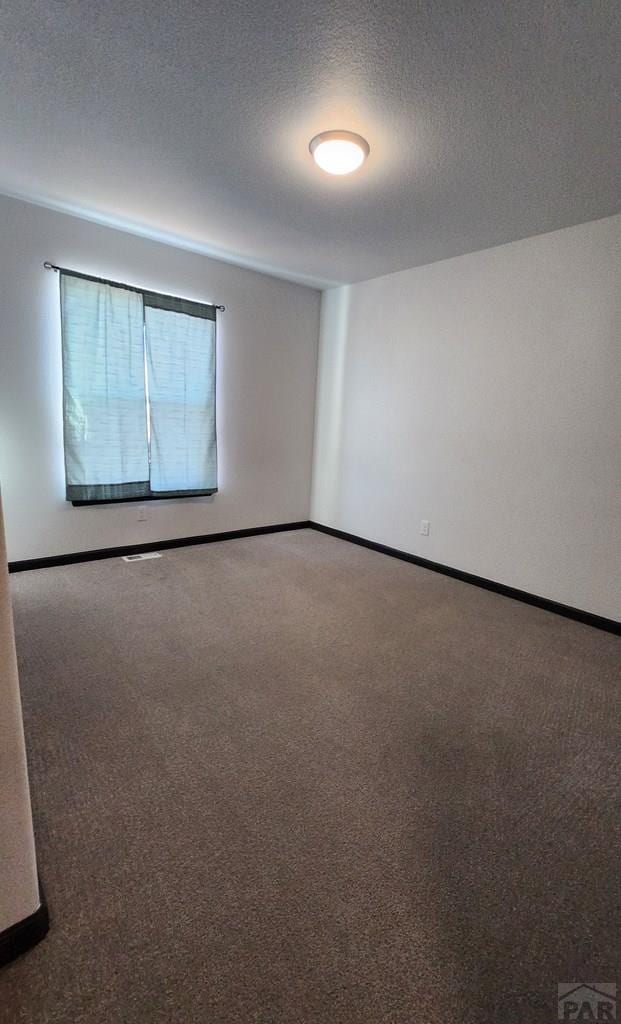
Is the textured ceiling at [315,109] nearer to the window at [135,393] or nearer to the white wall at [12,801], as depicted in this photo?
the window at [135,393]

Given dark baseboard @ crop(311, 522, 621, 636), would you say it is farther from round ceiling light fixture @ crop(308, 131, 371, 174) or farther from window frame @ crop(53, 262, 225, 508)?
round ceiling light fixture @ crop(308, 131, 371, 174)

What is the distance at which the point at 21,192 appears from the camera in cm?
281

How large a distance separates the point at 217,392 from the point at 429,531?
2272mm

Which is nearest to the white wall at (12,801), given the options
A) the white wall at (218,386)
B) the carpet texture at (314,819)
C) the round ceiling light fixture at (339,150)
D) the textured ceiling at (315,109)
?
the carpet texture at (314,819)

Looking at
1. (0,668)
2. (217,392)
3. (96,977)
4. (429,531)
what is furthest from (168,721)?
(217,392)

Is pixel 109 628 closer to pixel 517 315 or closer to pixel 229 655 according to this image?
pixel 229 655

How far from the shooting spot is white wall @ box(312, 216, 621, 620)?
279 centimetres

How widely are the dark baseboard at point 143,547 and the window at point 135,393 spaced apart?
430 mm

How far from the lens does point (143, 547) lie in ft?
12.7

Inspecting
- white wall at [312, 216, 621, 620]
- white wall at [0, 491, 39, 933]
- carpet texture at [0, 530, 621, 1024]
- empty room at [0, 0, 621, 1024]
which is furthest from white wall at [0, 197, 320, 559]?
white wall at [0, 491, 39, 933]

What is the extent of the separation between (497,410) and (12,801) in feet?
11.1

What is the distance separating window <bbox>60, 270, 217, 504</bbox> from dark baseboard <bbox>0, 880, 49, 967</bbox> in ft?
9.32

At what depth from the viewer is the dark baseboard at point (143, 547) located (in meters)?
3.33

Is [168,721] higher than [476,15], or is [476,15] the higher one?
[476,15]
